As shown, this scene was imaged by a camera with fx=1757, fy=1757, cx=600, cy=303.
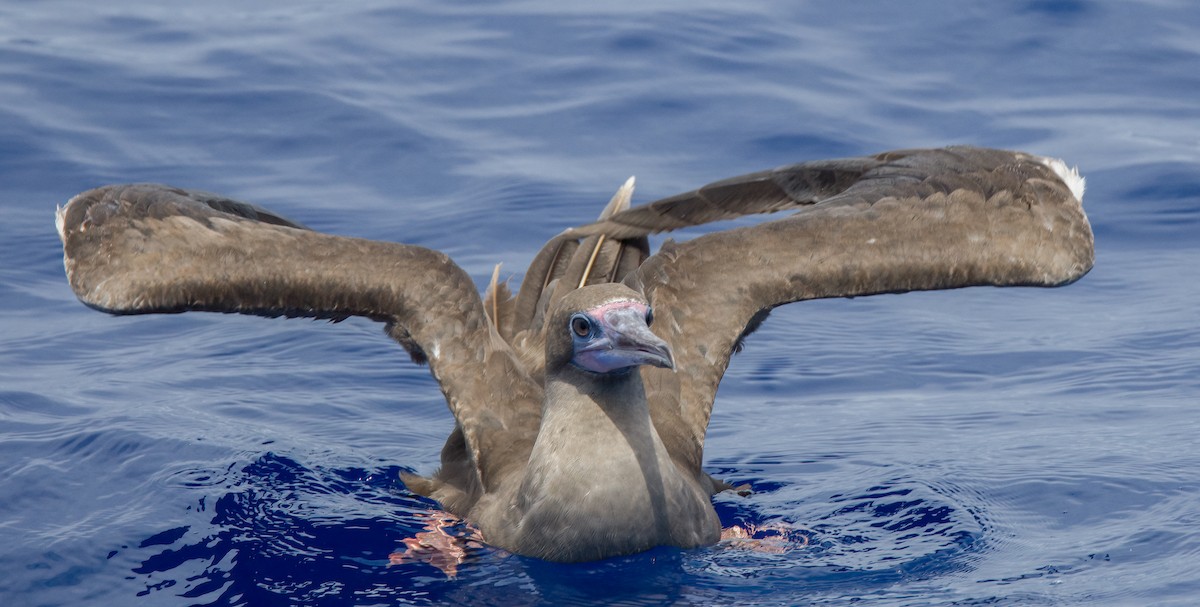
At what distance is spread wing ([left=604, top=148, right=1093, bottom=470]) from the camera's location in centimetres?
929

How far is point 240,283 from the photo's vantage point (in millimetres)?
8969

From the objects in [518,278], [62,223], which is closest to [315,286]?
[62,223]

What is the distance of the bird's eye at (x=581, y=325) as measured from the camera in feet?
25.2

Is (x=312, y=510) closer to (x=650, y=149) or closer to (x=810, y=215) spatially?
(x=810, y=215)

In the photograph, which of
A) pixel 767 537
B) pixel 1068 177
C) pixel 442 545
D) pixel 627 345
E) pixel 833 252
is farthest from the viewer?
pixel 1068 177

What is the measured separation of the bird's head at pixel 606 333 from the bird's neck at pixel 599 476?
0.16 m

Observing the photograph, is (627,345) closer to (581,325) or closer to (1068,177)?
(581,325)

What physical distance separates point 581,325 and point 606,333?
0.17 meters

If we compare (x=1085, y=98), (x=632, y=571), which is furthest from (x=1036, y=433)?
(x=1085, y=98)

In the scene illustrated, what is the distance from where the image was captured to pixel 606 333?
7602 millimetres

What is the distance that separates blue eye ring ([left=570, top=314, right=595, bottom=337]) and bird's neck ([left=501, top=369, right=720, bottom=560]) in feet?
0.79

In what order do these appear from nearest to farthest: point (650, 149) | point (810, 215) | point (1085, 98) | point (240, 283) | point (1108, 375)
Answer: point (240, 283), point (810, 215), point (1108, 375), point (650, 149), point (1085, 98)

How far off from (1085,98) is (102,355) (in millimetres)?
9364

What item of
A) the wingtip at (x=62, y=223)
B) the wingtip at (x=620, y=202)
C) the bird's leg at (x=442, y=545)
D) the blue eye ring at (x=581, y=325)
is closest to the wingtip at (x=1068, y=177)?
the wingtip at (x=620, y=202)
